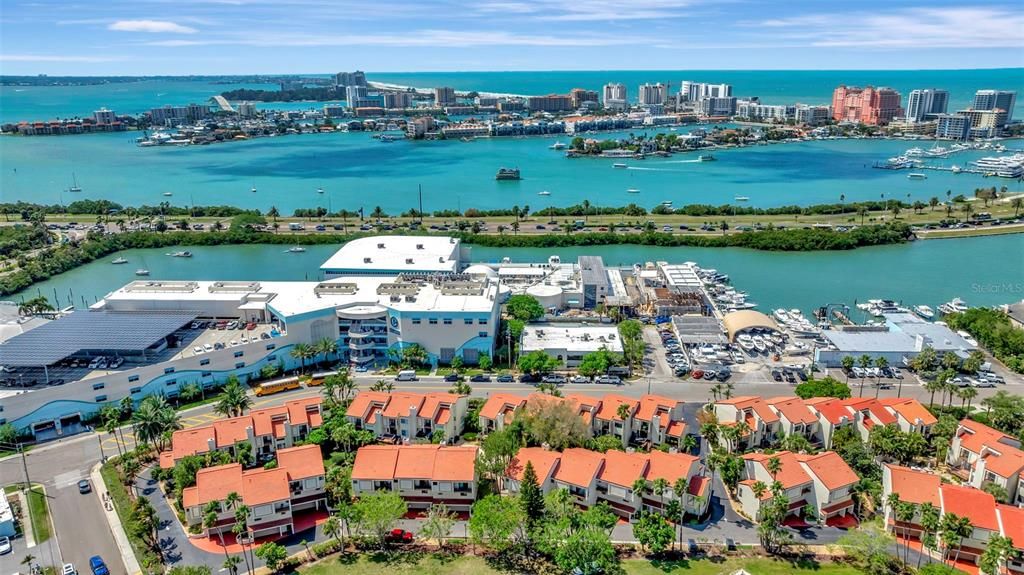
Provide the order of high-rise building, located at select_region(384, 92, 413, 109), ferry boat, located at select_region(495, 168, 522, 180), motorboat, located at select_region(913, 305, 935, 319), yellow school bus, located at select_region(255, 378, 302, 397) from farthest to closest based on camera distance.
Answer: high-rise building, located at select_region(384, 92, 413, 109)
ferry boat, located at select_region(495, 168, 522, 180)
motorboat, located at select_region(913, 305, 935, 319)
yellow school bus, located at select_region(255, 378, 302, 397)

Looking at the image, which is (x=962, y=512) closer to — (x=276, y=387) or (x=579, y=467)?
(x=579, y=467)

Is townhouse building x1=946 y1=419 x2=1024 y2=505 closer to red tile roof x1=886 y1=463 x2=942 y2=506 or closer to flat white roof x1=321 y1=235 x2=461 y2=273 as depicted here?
red tile roof x1=886 y1=463 x2=942 y2=506

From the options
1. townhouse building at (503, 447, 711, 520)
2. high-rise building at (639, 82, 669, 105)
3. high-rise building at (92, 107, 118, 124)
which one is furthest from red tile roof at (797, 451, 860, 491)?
high-rise building at (639, 82, 669, 105)

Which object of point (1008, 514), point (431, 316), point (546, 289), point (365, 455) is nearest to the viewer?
point (1008, 514)

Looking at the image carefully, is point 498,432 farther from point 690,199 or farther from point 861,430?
point 690,199

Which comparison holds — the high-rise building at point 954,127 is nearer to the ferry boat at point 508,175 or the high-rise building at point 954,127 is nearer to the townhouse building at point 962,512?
the ferry boat at point 508,175

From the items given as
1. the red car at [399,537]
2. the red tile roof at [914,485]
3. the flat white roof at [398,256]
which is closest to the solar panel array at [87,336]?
the flat white roof at [398,256]

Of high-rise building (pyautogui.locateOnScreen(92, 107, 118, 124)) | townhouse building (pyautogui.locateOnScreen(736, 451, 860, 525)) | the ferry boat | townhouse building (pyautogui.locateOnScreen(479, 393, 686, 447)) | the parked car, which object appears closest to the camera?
the parked car

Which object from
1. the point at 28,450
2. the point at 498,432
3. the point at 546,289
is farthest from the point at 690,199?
the point at 28,450
